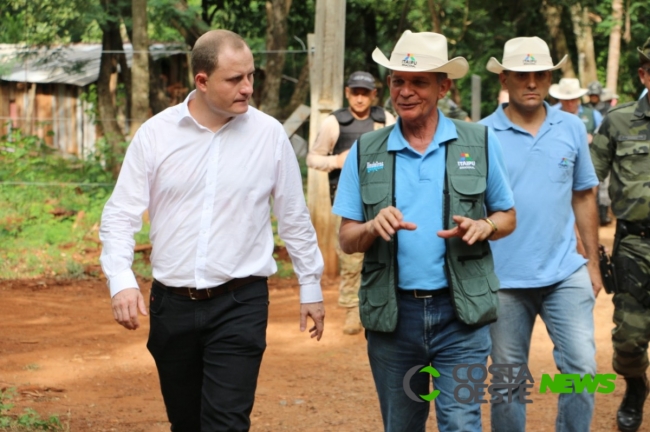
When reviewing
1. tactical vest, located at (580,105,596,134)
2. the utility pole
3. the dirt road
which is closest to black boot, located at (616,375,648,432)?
the dirt road

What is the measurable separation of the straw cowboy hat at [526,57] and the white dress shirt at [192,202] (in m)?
1.54

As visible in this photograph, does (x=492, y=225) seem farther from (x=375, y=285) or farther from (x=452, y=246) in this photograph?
(x=375, y=285)

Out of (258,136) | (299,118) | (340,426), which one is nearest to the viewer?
(258,136)

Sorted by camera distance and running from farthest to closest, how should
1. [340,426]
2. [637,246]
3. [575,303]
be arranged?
[340,426], [637,246], [575,303]

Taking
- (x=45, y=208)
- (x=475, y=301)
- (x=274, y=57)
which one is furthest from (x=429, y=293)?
(x=274, y=57)

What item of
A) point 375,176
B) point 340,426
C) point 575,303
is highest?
point 375,176

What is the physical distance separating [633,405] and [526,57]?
2.50 meters

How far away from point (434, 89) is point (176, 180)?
4.02ft

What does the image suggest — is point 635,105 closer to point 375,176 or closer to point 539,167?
point 539,167

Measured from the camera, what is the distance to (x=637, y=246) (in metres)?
5.97

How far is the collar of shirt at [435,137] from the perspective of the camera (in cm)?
433

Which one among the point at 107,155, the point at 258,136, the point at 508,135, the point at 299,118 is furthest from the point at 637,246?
the point at 107,155

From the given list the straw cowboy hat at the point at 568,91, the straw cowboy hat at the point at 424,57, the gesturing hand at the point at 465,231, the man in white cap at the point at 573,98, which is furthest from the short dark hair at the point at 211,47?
the straw cowboy hat at the point at 568,91

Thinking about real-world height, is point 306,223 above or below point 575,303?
above
